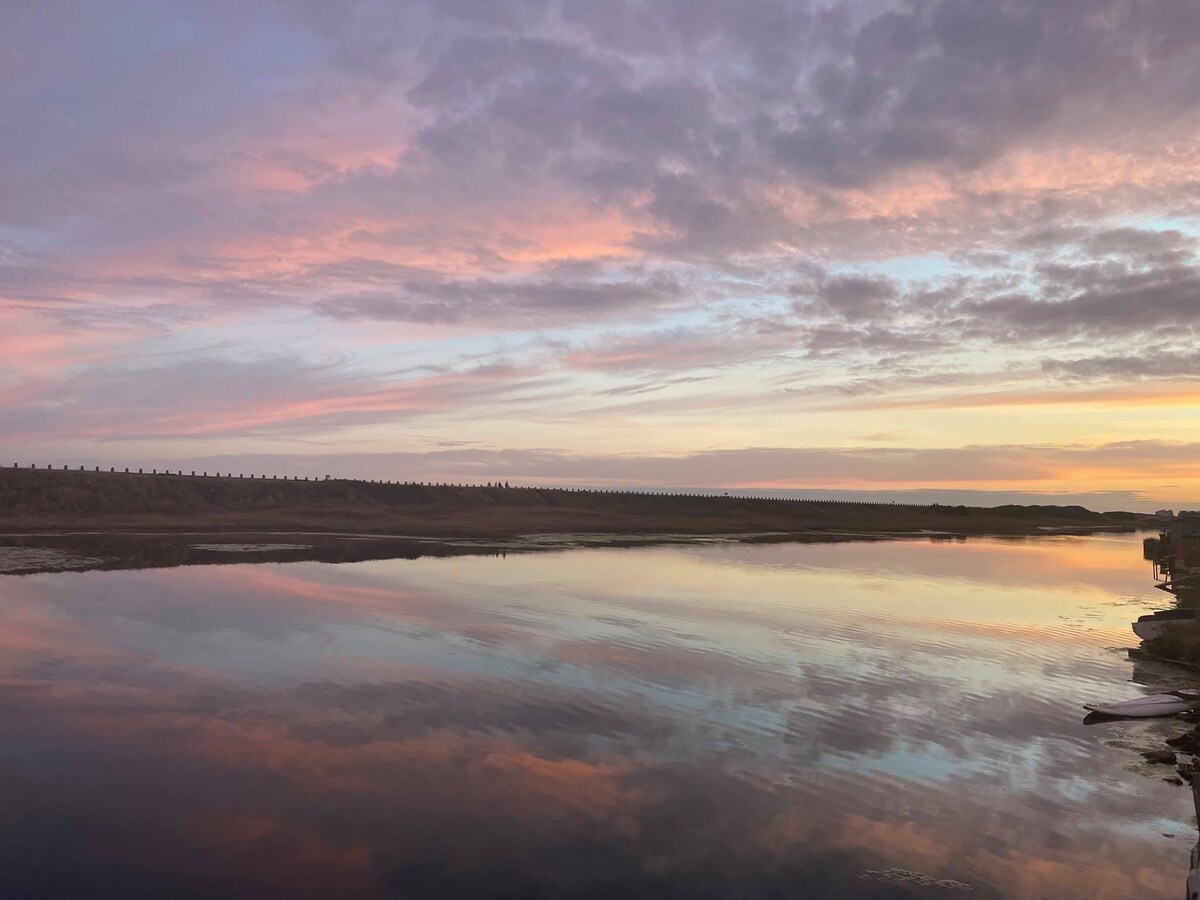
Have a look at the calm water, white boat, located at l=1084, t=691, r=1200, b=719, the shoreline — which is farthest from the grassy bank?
white boat, located at l=1084, t=691, r=1200, b=719

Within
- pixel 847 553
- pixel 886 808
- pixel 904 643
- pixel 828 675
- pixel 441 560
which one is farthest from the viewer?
pixel 847 553

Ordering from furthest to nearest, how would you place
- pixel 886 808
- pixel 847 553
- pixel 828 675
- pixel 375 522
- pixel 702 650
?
1. pixel 375 522
2. pixel 847 553
3. pixel 702 650
4. pixel 828 675
5. pixel 886 808

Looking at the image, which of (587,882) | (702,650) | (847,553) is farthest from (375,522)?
(587,882)

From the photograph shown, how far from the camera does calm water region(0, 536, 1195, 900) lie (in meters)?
9.77

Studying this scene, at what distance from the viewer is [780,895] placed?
934 cm

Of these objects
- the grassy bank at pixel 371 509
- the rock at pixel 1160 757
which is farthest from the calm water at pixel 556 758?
the grassy bank at pixel 371 509

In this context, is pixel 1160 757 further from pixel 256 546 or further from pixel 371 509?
pixel 371 509

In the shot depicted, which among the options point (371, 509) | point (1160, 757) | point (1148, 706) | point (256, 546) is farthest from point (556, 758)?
point (371, 509)

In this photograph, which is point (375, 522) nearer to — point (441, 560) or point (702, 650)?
point (441, 560)

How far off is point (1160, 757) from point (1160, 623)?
46.5 feet

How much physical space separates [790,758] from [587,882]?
566 centimetres

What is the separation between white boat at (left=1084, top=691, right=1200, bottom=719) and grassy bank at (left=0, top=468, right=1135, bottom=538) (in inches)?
2273

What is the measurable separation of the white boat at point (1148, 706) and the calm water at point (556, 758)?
532 mm

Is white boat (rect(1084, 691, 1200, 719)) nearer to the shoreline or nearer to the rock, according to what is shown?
the rock
